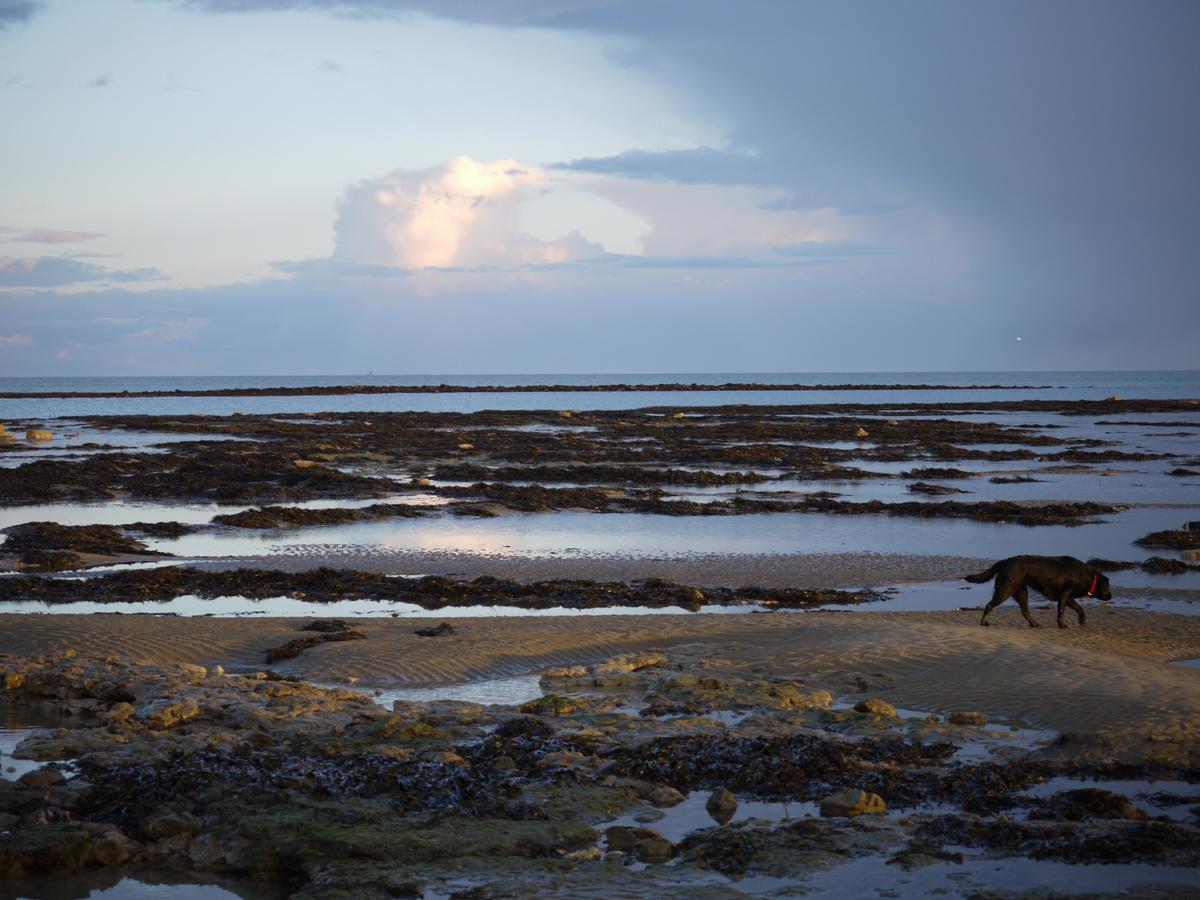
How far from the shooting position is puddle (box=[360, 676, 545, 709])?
10.8m

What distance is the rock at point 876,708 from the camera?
388 inches

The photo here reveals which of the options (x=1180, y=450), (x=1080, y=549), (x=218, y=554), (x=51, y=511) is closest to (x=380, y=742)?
(x=218, y=554)

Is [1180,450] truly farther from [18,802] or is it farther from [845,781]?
[18,802]

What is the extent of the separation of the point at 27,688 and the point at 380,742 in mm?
4255

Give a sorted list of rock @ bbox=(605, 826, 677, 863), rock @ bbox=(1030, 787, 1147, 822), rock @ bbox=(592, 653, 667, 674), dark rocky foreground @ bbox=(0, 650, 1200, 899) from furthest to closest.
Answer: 1. rock @ bbox=(592, 653, 667, 674)
2. rock @ bbox=(1030, 787, 1147, 822)
3. rock @ bbox=(605, 826, 677, 863)
4. dark rocky foreground @ bbox=(0, 650, 1200, 899)

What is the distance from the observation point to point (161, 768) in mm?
8094

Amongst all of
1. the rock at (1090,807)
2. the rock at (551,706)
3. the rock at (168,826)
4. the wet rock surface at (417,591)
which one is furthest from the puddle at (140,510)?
the rock at (1090,807)

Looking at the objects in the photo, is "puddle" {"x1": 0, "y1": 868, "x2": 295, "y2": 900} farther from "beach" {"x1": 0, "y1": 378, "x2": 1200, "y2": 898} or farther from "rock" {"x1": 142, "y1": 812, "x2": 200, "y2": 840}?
"rock" {"x1": 142, "y1": 812, "x2": 200, "y2": 840}

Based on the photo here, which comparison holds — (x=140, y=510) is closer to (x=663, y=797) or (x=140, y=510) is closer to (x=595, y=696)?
(x=595, y=696)

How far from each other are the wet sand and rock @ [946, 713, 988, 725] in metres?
0.36

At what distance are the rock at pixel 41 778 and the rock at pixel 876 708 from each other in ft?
21.1

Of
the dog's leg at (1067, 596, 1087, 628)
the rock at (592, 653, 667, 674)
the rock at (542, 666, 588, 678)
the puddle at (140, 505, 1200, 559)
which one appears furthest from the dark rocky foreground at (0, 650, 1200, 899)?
the puddle at (140, 505, 1200, 559)

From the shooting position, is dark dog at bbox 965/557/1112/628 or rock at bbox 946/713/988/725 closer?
rock at bbox 946/713/988/725

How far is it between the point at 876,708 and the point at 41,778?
6683 mm
